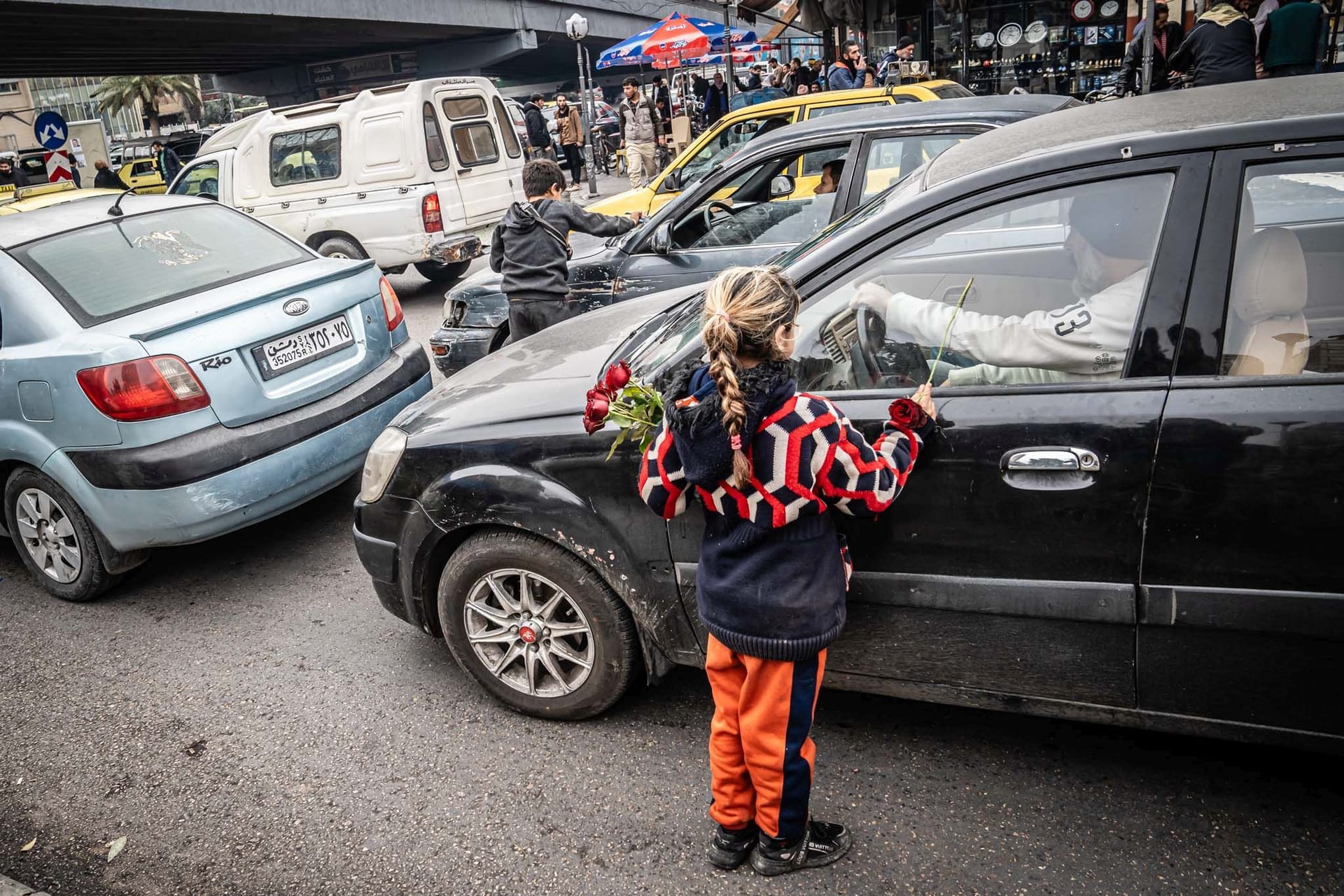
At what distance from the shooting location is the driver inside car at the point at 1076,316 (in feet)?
7.70

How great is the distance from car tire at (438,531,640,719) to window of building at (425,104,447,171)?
8.22 metres

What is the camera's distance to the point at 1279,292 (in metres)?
2.31

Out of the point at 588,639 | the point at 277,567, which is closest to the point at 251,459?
the point at 277,567

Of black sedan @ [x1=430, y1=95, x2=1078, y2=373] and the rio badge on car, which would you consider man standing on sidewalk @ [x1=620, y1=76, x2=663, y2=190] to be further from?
the rio badge on car

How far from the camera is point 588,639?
3.05 meters

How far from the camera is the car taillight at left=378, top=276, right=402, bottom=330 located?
505cm

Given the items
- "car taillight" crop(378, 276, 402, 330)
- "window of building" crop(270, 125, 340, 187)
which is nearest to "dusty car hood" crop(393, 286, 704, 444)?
"car taillight" crop(378, 276, 402, 330)

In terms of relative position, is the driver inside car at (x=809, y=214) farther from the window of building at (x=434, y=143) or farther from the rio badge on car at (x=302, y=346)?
the window of building at (x=434, y=143)

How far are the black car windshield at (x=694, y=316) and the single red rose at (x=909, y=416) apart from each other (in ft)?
1.59

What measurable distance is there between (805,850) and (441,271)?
10.2 meters

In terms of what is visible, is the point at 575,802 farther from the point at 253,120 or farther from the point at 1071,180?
the point at 253,120

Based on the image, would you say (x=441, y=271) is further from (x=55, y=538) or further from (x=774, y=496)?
(x=774, y=496)

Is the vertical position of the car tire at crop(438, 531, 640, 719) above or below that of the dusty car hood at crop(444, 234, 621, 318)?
below

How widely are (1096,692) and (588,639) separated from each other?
1460 mm
